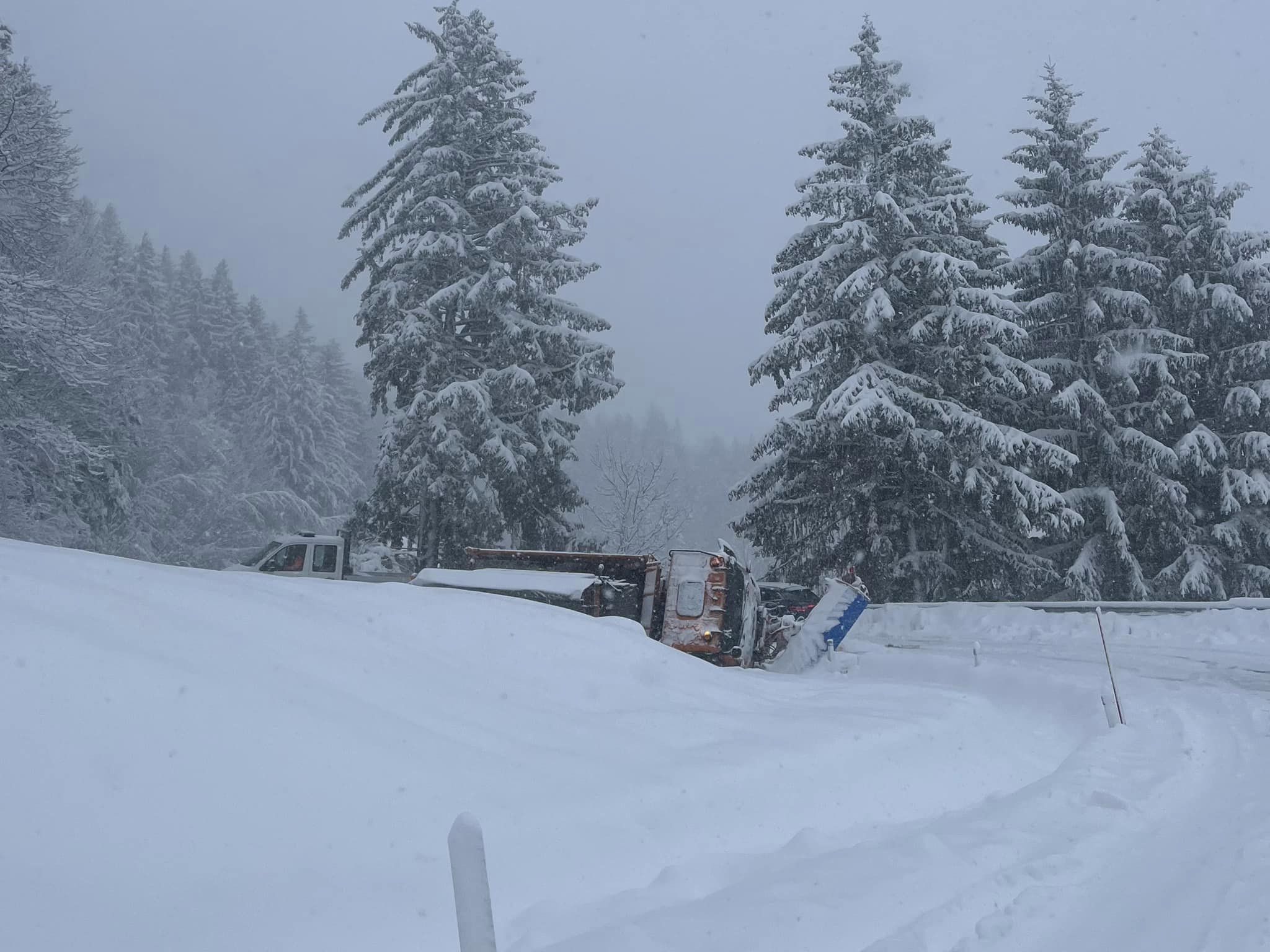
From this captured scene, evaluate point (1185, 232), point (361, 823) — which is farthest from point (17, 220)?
point (1185, 232)

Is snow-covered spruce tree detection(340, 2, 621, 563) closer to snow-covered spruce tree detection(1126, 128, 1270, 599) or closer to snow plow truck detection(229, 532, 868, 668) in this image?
snow plow truck detection(229, 532, 868, 668)

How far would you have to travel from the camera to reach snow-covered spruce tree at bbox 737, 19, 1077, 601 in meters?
23.8

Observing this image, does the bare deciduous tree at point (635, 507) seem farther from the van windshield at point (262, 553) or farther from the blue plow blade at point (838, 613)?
the blue plow blade at point (838, 613)

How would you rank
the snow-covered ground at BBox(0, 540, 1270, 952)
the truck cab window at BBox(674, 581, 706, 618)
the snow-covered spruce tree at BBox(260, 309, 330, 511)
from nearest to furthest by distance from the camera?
the snow-covered ground at BBox(0, 540, 1270, 952) < the truck cab window at BBox(674, 581, 706, 618) < the snow-covered spruce tree at BBox(260, 309, 330, 511)

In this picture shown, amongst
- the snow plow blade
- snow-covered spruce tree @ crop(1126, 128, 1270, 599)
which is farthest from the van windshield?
snow-covered spruce tree @ crop(1126, 128, 1270, 599)

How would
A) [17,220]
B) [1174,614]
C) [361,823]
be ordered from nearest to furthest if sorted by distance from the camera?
[361,823] < [1174,614] < [17,220]

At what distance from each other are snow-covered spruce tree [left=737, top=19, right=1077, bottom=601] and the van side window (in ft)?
34.7

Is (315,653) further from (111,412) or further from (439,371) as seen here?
(111,412)

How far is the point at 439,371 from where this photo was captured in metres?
26.2

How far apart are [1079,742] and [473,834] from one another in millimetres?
9326

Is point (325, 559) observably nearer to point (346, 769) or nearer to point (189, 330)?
point (346, 769)

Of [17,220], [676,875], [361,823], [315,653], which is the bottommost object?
[676,875]

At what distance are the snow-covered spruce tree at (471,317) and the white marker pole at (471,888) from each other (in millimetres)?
23371

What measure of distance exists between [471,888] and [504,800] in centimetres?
308
